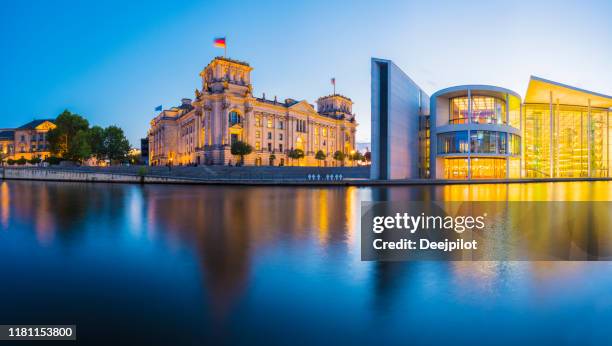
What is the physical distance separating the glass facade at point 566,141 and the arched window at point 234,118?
63.2 metres

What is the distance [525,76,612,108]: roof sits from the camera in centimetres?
5643

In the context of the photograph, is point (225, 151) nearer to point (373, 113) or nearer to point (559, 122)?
point (373, 113)

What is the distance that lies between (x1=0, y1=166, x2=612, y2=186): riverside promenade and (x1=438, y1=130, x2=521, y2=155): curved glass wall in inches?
258

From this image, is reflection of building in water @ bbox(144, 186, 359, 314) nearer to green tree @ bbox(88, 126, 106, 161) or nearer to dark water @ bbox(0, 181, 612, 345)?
dark water @ bbox(0, 181, 612, 345)

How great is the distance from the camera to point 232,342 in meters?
3.83

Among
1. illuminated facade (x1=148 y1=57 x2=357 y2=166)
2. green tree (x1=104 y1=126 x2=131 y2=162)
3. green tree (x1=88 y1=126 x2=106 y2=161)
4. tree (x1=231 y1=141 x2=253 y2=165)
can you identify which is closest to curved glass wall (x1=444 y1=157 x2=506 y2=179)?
tree (x1=231 y1=141 x2=253 y2=165)

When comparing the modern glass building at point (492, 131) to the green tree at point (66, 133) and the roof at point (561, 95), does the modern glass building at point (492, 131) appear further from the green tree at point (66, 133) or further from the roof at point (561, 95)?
the green tree at point (66, 133)

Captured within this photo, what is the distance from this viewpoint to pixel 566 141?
221 ft

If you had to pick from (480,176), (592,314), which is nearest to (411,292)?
(592,314)

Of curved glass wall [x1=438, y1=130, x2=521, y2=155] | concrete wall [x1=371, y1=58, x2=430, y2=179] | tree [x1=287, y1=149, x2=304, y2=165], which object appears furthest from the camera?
tree [x1=287, y1=149, x2=304, y2=165]

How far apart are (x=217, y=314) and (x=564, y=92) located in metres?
76.0

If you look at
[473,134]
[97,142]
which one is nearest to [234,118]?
[97,142]

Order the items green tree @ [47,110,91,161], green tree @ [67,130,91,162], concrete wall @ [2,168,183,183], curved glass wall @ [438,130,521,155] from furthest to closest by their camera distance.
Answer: green tree @ [47,110,91,161]
green tree @ [67,130,91,162]
curved glass wall @ [438,130,521,155]
concrete wall @ [2,168,183,183]

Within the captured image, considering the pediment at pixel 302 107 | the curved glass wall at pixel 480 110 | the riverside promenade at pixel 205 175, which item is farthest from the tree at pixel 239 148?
the curved glass wall at pixel 480 110
